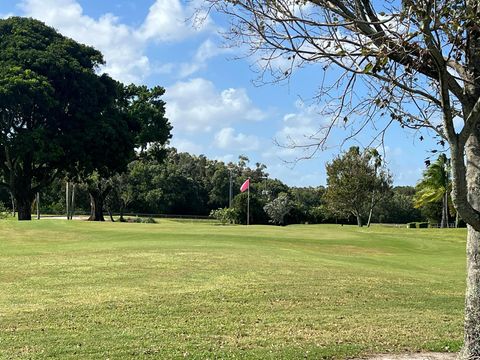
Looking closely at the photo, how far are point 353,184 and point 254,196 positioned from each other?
1155cm

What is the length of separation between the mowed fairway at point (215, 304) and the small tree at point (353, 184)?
32404mm

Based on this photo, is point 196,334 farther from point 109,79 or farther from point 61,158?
point 109,79

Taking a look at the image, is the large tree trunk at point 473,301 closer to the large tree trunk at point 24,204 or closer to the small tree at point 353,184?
the large tree trunk at point 24,204

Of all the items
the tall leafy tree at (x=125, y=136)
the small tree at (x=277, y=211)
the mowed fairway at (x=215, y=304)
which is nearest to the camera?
the mowed fairway at (x=215, y=304)

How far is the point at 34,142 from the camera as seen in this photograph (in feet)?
101

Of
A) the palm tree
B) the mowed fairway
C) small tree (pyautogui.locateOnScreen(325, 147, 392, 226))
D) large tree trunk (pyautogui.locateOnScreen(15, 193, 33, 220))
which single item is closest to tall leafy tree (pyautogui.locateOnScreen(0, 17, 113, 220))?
large tree trunk (pyautogui.locateOnScreen(15, 193, 33, 220))

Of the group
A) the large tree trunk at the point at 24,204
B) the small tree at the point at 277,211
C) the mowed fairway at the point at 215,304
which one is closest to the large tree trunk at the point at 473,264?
the mowed fairway at the point at 215,304

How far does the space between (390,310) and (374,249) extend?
555 inches

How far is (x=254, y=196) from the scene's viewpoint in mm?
58312

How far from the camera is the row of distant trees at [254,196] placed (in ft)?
170

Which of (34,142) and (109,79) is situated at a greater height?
(109,79)

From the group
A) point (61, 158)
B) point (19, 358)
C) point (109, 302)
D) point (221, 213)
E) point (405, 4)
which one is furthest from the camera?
point (221, 213)

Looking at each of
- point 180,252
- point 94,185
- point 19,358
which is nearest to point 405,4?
point 19,358

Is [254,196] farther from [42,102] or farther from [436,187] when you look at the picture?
[42,102]
